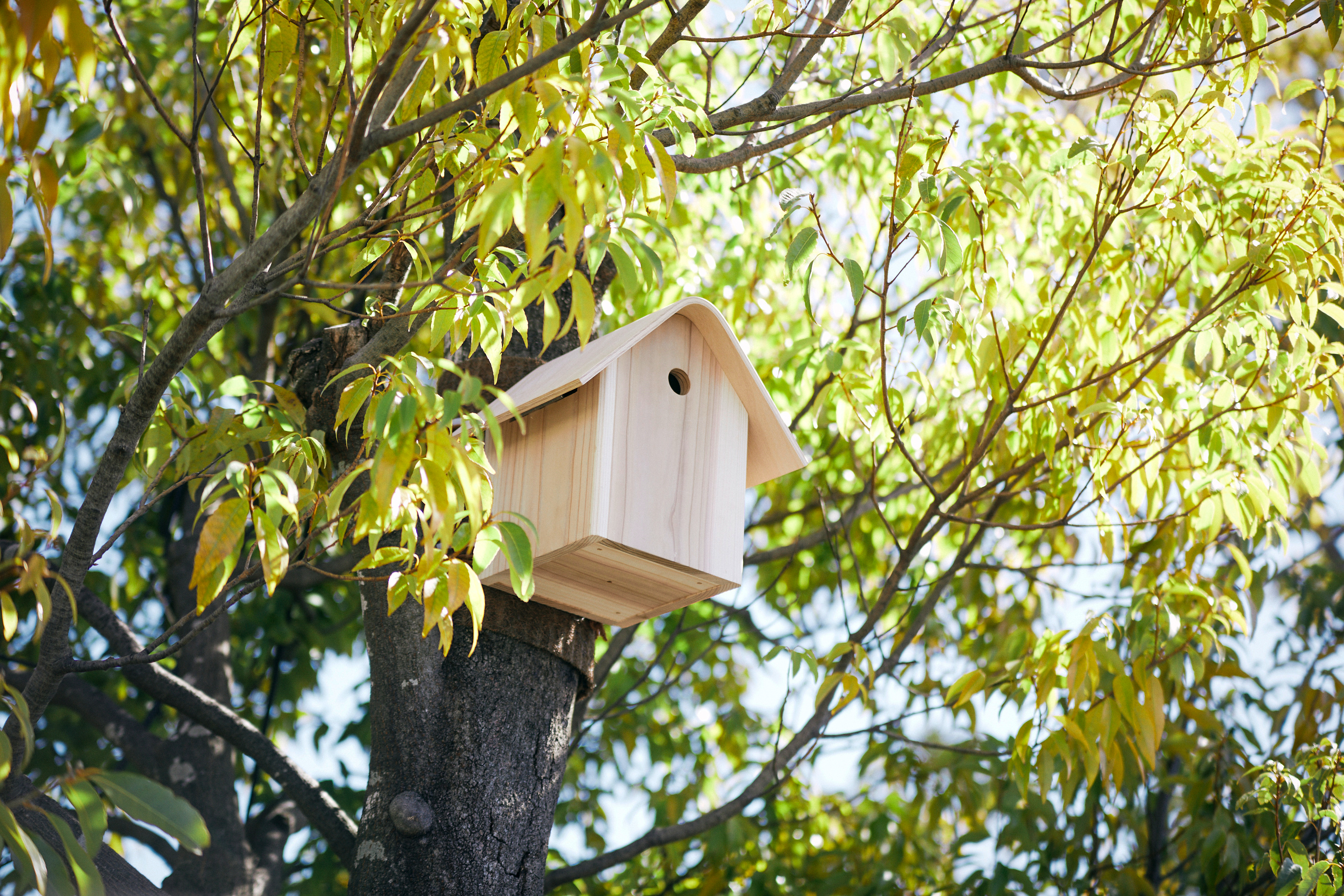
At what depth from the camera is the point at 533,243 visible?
125 centimetres

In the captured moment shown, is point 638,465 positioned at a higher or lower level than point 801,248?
lower

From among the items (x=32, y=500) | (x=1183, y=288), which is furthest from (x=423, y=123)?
(x=32, y=500)

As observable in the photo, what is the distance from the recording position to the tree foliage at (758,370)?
1.57m

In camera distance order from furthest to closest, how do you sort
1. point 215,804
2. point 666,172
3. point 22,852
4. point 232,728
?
point 215,804 → point 232,728 → point 666,172 → point 22,852

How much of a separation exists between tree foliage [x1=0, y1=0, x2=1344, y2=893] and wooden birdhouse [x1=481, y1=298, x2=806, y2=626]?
16cm

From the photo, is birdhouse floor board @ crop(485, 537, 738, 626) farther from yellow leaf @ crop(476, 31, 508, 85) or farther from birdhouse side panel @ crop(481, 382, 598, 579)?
yellow leaf @ crop(476, 31, 508, 85)

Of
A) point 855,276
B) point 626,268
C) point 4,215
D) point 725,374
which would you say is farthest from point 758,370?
point 4,215

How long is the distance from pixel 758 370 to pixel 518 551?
7.31 feet

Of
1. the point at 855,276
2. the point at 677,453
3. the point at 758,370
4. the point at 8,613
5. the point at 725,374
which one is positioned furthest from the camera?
the point at 758,370

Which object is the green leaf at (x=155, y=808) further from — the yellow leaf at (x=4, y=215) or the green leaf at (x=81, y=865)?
the yellow leaf at (x=4, y=215)

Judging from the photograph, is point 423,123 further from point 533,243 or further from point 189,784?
point 189,784

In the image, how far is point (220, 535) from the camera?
4.79 feet

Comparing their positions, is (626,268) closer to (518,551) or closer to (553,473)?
(518,551)

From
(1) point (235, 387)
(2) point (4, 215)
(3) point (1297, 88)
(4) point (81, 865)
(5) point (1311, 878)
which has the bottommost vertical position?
(4) point (81, 865)
